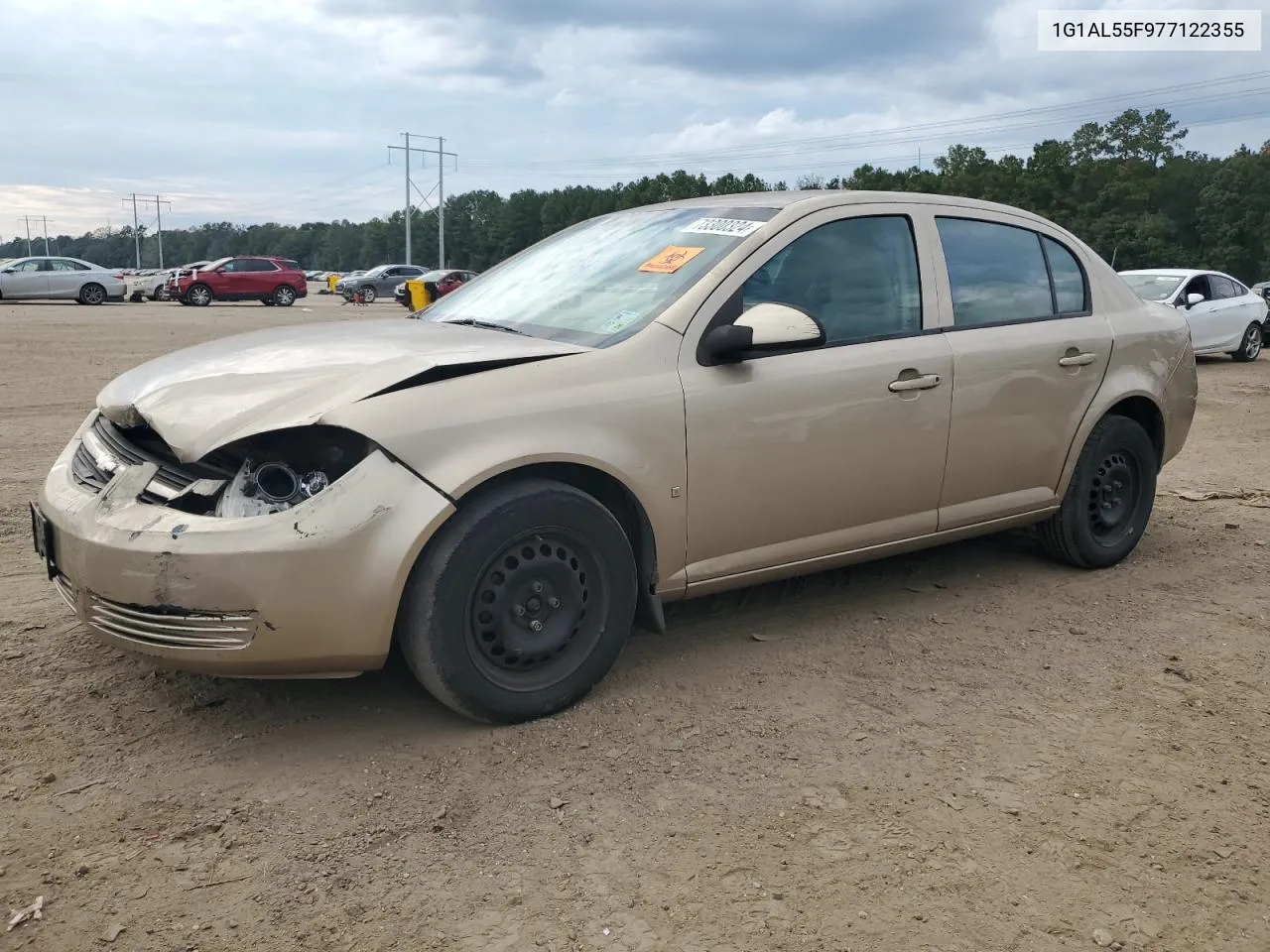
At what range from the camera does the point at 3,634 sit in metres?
3.98

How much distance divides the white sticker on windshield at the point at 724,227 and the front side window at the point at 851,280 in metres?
0.15

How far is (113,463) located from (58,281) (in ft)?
101

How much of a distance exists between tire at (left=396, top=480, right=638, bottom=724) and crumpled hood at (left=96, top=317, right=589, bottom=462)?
18.4 inches

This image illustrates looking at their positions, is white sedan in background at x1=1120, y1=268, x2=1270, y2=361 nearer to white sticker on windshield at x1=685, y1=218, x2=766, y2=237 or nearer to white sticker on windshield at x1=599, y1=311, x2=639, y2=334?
white sticker on windshield at x1=685, y1=218, x2=766, y2=237

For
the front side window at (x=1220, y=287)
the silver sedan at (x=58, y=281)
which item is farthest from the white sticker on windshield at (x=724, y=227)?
the silver sedan at (x=58, y=281)

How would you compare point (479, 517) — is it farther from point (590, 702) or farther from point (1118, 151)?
point (1118, 151)

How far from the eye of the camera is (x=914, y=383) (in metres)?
4.12

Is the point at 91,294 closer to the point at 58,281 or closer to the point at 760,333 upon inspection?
the point at 58,281

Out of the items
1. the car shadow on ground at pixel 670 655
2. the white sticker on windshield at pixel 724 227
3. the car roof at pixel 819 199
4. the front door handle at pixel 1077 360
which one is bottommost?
the car shadow on ground at pixel 670 655

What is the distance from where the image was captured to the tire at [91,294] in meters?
30.6

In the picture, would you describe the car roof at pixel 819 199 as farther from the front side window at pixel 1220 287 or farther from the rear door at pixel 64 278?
the rear door at pixel 64 278

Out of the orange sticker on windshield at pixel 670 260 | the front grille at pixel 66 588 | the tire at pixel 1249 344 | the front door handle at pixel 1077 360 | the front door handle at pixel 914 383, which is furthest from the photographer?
the tire at pixel 1249 344

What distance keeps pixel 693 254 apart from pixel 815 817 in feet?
6.54

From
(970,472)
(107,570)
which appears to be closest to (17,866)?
(107,570)
